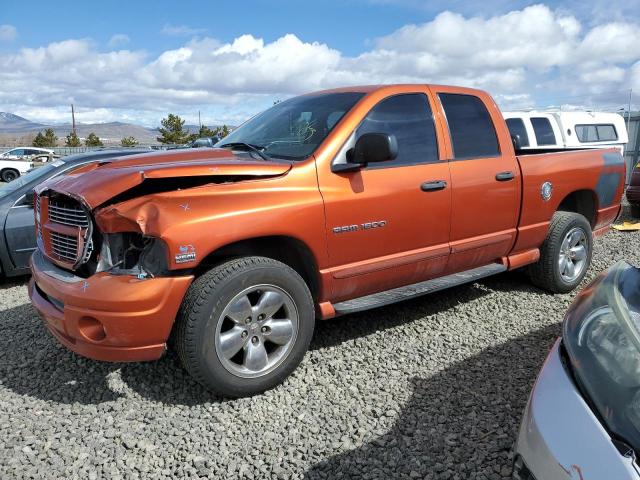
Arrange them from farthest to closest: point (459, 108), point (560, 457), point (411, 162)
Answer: point (459, 108)
point (411, 162)
point (560, 457)

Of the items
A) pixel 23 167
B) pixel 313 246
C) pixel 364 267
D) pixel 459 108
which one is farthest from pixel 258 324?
pixel 23 167

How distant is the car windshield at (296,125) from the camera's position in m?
3.54

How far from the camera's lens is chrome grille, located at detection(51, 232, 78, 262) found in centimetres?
298

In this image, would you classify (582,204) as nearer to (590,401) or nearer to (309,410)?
(309,410)

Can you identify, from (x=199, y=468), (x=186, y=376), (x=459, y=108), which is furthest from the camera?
(x=459, y=108)

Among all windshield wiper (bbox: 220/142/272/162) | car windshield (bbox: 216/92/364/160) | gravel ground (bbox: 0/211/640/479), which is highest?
car windshield (bbox: 216/92/364/160)

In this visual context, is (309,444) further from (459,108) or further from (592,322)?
(459,108)

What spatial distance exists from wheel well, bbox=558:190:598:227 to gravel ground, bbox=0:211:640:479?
1537mm

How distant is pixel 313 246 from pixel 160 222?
977mm

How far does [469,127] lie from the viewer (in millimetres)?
4199

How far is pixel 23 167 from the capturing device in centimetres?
2386

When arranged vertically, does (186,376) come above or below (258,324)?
below

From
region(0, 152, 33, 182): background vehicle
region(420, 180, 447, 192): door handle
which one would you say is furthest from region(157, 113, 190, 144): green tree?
region(420, 180, 447, 192): door handle

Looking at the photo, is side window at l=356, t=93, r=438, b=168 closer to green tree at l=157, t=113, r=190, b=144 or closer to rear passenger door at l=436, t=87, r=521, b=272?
rear passenger door at l=436, t=87, r=521, b=272
